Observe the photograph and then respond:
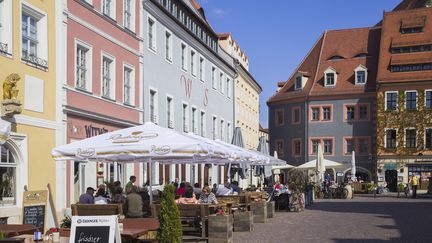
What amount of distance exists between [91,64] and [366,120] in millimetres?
40219

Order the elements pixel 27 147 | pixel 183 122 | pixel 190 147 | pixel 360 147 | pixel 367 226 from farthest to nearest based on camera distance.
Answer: pixel 360 147, pixel 183 122, pixel 367 226, pixel 27 147, pixel 190 147

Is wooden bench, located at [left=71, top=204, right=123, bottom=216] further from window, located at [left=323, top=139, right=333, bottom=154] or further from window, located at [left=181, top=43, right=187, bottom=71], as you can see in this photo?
window, located at [left=323, top=139, right=333, bottom=154]

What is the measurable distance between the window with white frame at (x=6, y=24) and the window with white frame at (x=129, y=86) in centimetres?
830

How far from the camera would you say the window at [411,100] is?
51.8 meters

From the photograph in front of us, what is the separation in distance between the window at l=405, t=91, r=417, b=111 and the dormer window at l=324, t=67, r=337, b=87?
7.70 meters

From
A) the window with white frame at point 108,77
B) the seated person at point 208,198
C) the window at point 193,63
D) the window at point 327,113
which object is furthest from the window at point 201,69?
the window at point 327,113

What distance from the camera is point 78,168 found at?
63.0 feet

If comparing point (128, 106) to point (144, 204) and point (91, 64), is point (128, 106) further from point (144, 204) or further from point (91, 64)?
point (144, 204)

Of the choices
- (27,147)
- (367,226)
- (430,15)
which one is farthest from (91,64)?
(430,15)

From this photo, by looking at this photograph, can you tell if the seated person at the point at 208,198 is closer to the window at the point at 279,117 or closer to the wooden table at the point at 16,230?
the wooden table at the point at 16,230

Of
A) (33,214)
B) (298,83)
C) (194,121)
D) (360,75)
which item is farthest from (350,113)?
(33,214)

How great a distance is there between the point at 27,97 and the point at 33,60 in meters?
1.11

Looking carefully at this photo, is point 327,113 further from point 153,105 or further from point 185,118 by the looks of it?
point 153,105

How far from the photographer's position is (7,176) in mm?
15211
